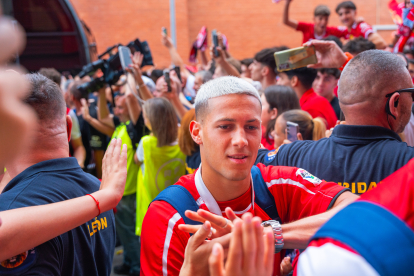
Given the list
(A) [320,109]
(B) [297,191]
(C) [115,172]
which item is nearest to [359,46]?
(A) [320,109]

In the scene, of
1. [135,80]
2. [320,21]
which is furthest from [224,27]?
[135,80]

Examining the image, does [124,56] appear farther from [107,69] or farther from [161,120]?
[161,120]

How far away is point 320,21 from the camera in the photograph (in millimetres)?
5504

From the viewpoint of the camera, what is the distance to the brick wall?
12844mm

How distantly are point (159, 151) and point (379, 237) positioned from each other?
9.92 ft

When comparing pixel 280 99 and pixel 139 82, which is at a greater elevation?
pixel 139 82

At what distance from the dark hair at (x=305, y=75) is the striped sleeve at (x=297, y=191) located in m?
2.16

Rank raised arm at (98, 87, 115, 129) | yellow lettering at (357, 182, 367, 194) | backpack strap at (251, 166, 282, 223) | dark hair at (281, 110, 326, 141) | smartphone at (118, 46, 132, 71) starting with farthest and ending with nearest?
1. raised arm at (98, 87, 115, 129)
2. smartphone at (118, 46, 132, 71)
3. dark hair at (281, 110, 326, 141)
4. yellow lettering at (357, 182, 367, 194)
5. backpack strap at (251, 166, 282, 223)

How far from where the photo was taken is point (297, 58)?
2586 millimetres

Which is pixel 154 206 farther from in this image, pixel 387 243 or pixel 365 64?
pixel 365 64

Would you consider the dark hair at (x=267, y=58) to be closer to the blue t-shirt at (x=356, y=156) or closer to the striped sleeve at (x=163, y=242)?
the blue t-shirt at (x=356, y=156)

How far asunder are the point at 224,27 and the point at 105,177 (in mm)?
12753

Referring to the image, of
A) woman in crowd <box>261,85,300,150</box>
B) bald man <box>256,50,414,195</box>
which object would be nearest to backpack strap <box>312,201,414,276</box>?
bald man <box>256,50,414,195</box>

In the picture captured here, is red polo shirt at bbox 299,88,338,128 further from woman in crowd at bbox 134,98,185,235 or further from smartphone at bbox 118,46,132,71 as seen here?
smartphone at bbox 118,46,132,71
